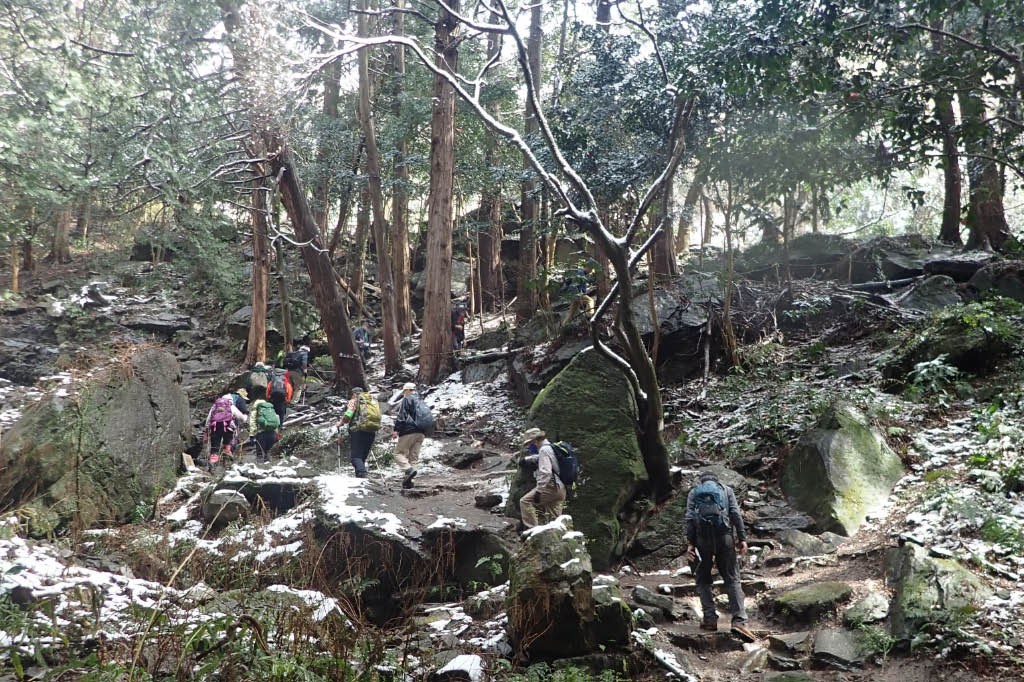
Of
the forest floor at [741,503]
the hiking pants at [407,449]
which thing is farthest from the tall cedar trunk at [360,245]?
the hiking pants at [407,449]

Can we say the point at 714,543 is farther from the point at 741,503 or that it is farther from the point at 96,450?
the point at 96,450

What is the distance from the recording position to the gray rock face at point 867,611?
578 cm

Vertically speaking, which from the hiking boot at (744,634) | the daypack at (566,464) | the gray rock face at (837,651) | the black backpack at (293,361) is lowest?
the hiking boot at (744,634)

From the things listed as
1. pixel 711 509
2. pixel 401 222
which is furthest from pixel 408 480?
pixel 401 222

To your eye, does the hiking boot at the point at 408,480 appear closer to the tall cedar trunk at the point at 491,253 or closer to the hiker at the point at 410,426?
the hiker at the point at 410,426

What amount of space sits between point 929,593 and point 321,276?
12.6m

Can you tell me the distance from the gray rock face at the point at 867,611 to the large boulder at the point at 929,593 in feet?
0.33

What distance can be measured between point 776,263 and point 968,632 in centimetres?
1375

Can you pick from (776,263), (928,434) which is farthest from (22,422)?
(776,263)

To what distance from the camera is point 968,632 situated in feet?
16.8

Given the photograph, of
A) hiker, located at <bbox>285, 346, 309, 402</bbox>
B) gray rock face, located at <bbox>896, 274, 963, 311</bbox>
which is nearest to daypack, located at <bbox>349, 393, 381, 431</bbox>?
hiker, located at <bbox>285, 346, 309, 402</bbox>

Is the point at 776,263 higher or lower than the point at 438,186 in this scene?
lower

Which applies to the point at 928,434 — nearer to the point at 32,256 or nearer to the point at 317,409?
the point at 317,409

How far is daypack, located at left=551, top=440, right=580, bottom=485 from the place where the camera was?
8109mm
